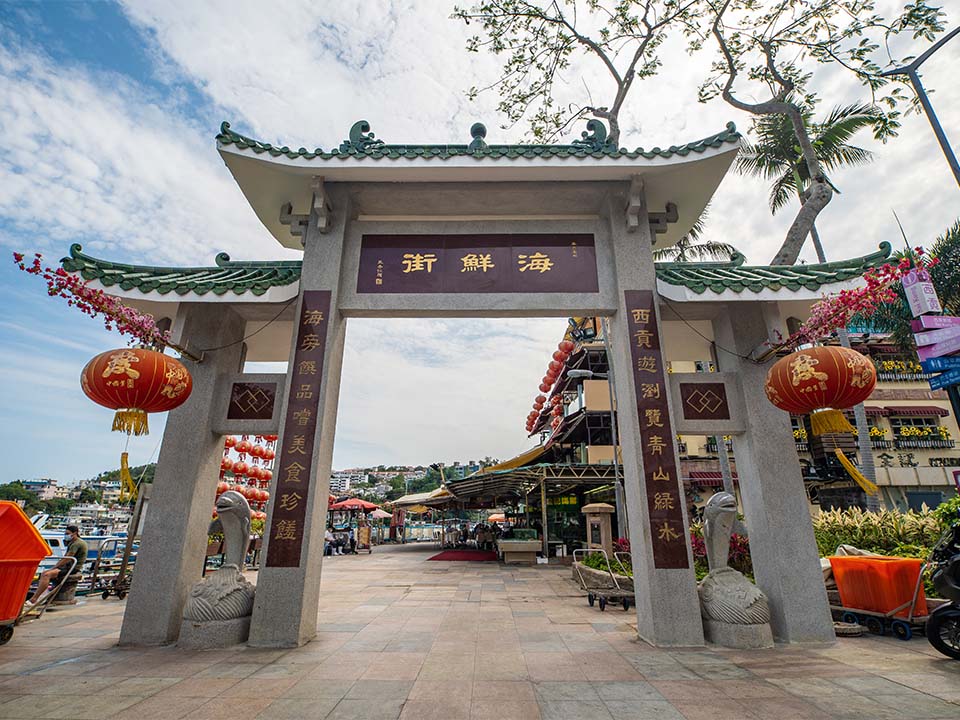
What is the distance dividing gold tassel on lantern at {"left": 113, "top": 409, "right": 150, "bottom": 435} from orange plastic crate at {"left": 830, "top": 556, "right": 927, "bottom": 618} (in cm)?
861

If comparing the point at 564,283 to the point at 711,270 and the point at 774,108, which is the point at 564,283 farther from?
the point at 774,108

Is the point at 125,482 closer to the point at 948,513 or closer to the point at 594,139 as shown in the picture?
the point at 594,139

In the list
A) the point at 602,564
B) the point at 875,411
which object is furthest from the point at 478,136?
the point at 875,411

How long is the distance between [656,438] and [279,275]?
5302mm

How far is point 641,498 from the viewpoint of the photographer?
5.55m

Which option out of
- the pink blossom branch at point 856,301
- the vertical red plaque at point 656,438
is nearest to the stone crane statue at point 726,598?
the vertical red plaque at point 656,438

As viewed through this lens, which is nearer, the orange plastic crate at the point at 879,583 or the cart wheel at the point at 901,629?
the cart wheel at the point at 901,629

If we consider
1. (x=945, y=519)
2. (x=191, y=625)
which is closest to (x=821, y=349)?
(x=945, y=519)

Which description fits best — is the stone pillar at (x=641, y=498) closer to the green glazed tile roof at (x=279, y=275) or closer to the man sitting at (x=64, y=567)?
the green glazed tile roof at (x=279, y=275)

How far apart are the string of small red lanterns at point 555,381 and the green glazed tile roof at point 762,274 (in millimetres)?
8721

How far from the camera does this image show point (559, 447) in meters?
24.0

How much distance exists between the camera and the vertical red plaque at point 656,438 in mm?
5375

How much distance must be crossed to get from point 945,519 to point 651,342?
6.83 meters

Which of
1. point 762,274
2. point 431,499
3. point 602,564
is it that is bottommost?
point 602,564
